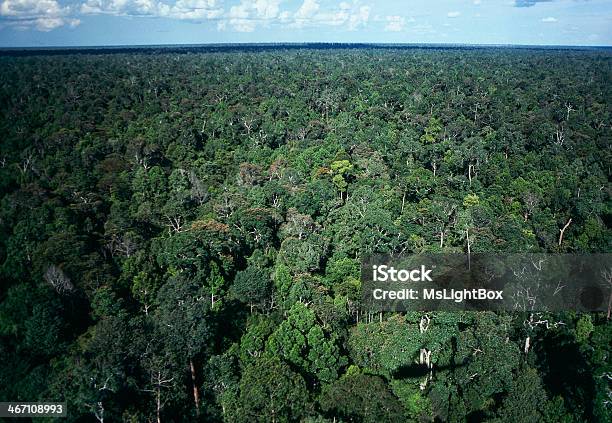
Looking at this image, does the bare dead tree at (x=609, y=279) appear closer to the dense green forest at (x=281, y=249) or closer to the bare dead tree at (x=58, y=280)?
the dense green forest at (x=281, y=249)

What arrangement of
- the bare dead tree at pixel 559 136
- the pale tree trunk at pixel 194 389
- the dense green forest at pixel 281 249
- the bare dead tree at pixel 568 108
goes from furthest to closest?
the bare dead tree at pixel 568 108, the bare dead tree at pixel 559 136, the pale tree trunk at pixel 194 389, the dense green forest at pixel 281 249

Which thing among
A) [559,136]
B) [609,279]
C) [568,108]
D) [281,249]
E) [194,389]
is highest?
[568,108]

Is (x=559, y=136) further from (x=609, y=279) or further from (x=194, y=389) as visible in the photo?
(x=194, y=389)

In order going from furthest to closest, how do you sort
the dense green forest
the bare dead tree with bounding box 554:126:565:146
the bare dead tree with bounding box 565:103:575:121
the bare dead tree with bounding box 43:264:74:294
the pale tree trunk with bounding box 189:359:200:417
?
the bare dead tree with bounding box 565:103:575:121, the bare dead tree with bounding box 554:126:565:146, the bare dead tree with bounding box 43:264:74:294, the pale tree trunk with bounding box 189:359:200:417, the dense green forest

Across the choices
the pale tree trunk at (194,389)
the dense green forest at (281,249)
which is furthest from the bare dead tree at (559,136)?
the pale tree trunk at (194,389)

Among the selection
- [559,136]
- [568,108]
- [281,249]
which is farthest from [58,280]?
[568,108]

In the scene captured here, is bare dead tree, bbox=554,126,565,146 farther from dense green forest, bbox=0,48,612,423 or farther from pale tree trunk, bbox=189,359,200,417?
pale tree trunk, bbox=189,359,200,417

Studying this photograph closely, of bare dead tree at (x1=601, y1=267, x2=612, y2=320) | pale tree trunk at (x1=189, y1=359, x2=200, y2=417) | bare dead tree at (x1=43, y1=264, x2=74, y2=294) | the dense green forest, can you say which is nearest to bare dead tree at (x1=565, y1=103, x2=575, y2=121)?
the dense green forest

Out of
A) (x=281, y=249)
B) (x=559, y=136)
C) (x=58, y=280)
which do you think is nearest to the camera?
(x=58, y=280)
